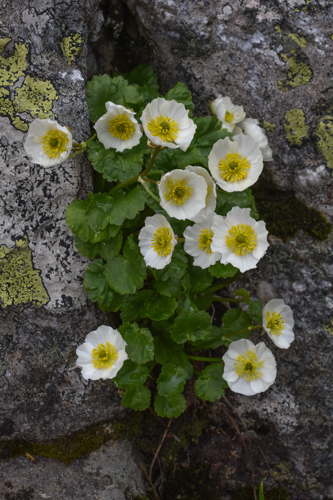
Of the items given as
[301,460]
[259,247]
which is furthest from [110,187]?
[301,460]

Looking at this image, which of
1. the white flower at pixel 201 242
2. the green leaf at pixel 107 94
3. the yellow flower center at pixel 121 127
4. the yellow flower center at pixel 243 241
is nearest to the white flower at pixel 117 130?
the yellow flower center at pixel 121 127

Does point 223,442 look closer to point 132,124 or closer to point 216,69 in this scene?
point 132,124

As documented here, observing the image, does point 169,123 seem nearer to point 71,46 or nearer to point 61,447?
point 71,46

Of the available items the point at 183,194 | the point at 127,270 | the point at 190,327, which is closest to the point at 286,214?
the point at 183,194

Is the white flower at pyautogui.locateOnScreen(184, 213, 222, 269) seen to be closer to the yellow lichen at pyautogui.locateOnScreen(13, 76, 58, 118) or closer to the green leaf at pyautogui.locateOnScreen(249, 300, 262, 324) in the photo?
the green leaf at pyautogui.locateOnScreen(249, 300, 262, 324)

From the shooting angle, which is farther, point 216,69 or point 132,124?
point 216,69

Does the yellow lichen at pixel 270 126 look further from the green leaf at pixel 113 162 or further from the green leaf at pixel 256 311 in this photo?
the green leaf at pixel 256 311
